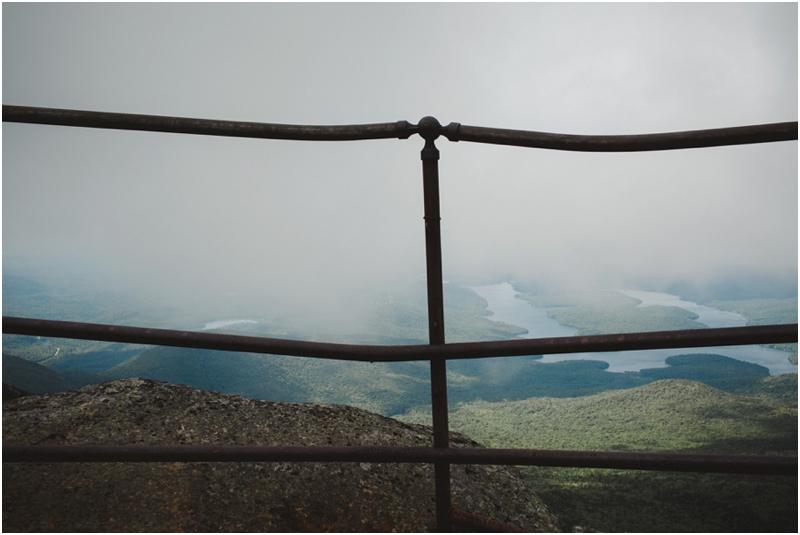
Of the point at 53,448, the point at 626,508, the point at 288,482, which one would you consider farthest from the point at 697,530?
the point at 53,448

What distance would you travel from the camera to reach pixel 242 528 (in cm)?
102

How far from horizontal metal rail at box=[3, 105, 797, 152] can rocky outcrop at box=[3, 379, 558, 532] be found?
0.81 meters

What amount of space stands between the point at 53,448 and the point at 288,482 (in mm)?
510

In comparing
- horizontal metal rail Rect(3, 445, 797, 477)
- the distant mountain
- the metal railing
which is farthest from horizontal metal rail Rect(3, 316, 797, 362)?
→ the distant mountain

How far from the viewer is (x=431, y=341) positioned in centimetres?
90

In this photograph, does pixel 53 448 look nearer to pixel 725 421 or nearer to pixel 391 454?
pixel 391 454

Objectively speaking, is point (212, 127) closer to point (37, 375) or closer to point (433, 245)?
point (433, 245)

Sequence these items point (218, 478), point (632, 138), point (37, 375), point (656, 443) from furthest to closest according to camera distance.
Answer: point (37, 375) → point (656, 443) → point (218, 478) → point (632, 138)

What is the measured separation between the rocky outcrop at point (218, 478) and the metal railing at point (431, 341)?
209 millimetres

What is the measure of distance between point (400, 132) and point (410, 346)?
0.41 meters

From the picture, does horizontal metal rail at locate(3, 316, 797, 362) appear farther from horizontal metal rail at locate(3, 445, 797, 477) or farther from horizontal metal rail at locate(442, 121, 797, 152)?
horizontal metal rail at locate(442, 121, 797, 152)

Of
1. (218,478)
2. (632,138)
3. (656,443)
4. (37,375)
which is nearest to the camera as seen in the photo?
(632,138)

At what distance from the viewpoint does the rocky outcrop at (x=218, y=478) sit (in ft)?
3.38

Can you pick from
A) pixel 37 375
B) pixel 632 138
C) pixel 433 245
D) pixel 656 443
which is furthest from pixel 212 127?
pixel 37 375
